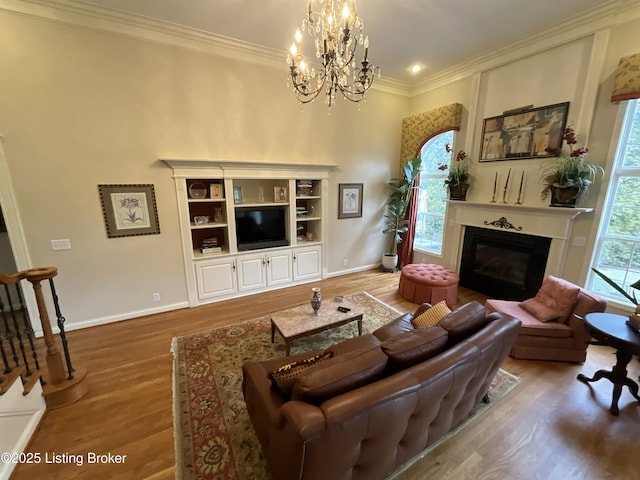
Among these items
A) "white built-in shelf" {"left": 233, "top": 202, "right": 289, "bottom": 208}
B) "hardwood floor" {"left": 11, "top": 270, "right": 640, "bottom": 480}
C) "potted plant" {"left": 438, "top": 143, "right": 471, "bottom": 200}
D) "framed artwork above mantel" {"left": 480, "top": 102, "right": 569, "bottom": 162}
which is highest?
"framed artwork above mantel" {"left": 480, "top": 102, "right": 569, "bottom": 162}

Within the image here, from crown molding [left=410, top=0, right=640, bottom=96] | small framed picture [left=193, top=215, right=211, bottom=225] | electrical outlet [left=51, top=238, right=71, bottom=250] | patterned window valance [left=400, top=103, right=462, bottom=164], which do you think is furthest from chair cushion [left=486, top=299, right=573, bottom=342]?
electrical outlet [left=51, top=238, right=71, bottom=250]

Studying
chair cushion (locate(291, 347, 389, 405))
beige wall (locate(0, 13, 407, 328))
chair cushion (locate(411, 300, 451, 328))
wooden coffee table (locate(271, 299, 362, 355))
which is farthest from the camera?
beige wall (locate(0, 13, 407, 328))

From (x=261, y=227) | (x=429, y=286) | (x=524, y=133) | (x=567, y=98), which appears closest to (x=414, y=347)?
(x=429, y=286)

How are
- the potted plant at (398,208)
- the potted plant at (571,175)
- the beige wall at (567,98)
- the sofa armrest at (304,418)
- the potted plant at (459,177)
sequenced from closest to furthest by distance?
the sofa armrest at (304,418)
the beige wall at (567,98)
the potted plant at (571,175)
the potted plant at (459,177)
the potted plant at (398,208)

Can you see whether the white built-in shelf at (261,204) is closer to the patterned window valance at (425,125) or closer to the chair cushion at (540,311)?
the patterned window valance at (425,125)

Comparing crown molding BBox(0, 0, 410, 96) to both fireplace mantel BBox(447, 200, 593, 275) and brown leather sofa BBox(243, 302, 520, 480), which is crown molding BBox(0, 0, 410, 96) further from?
brown leather sofa BBox(243, 302, 520, 480)

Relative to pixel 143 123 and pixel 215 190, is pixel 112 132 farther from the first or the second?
pixel 215 190

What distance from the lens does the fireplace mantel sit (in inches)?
129

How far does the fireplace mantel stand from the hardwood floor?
1.20 metres

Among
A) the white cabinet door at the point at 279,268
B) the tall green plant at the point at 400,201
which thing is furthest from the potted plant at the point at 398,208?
the white cabinet door at the point at 279,268

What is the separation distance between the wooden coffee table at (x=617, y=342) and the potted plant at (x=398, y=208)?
3.21 meters

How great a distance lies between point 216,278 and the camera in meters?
3.97

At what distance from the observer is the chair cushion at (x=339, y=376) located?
4.01 feet

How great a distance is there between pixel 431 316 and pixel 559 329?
1425 mm
